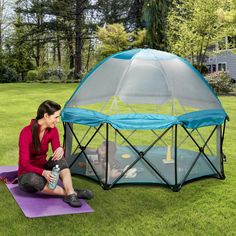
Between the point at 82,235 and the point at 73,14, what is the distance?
35.4 m

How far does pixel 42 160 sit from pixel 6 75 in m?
30.5

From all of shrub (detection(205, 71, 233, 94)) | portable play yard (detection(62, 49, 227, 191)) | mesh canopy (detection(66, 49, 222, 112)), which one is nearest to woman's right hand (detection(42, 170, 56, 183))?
portable play yard (detection(62, 49, 227, 191))

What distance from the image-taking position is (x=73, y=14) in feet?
125

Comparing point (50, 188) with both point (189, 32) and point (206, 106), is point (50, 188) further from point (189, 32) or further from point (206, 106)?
point (189, 32)

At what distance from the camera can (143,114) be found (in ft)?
19.9

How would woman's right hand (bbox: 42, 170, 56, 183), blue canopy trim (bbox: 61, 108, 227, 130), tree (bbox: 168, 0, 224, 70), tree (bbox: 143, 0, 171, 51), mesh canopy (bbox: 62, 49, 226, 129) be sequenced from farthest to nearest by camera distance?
Result: tree (bbox: 143, 0, 171, 51)
tree (bbox: 168, 0, 224, 70)
mesh canopy (bbox: 62, 49, 226, 129)
blue canopy trim (bbox: 61, 108, 227, 130)
woman's right hand (bbox: 42, 170, 56, 183)

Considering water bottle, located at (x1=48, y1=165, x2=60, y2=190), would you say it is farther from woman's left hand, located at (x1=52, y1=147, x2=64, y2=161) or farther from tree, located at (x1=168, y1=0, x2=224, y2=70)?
tree, located at (x1=168, y1=0, x2=224, y2=70)

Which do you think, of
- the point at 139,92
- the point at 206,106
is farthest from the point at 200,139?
the point at 139,92

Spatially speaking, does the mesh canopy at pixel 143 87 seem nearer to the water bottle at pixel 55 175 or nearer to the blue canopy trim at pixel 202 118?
the blue canopy trim at pixel 202 118

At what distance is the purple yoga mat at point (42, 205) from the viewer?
16.4 feet

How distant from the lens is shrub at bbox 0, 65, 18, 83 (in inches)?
1366

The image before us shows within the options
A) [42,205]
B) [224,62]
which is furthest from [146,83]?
[224,62]

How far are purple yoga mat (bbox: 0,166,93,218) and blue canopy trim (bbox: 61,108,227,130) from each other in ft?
3.87

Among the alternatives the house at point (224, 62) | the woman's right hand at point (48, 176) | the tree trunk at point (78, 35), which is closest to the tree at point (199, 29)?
the house at point (224, 62)
